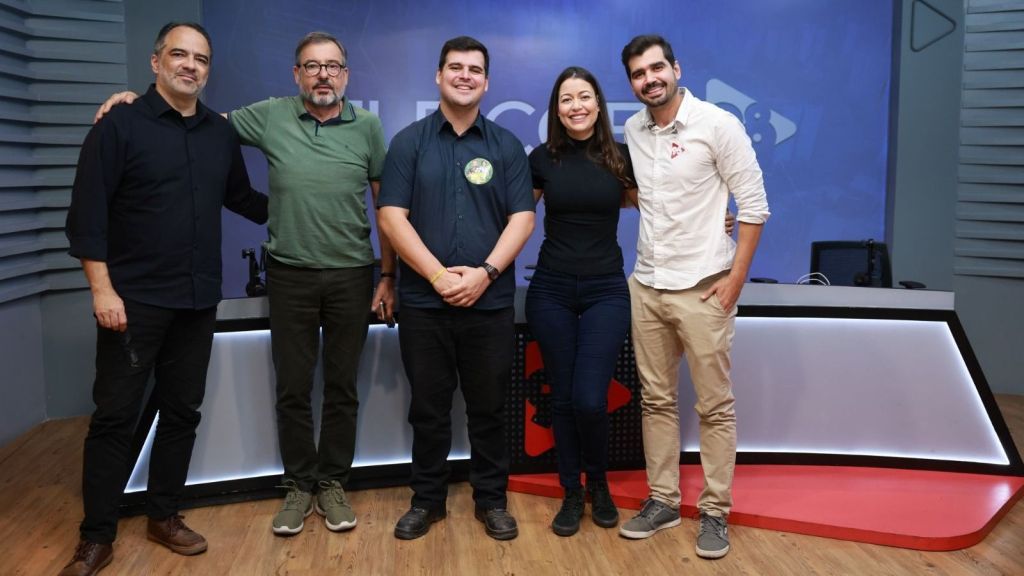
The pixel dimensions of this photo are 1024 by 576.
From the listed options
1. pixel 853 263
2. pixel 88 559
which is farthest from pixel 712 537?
pixel 853 263

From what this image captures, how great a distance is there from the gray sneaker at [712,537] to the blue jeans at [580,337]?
490 mm

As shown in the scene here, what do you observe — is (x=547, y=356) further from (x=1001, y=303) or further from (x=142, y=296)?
(x=1001, y=303)

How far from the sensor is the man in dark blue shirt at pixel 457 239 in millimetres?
2992

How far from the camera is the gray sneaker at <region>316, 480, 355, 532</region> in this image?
10.7 feet

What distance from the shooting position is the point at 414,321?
308 centimetres

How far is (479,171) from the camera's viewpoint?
304 cm

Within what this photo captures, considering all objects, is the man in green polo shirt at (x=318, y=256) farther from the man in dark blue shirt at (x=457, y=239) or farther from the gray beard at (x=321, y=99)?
the man in dark blue shirt at (x=457, y=239)

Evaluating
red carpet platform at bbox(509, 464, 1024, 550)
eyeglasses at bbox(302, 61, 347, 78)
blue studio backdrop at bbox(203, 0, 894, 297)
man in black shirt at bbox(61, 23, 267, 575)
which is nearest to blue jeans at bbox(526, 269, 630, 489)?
red carpet platform at bbox(509, 464, 1024, 550)

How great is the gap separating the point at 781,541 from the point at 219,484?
233 cm

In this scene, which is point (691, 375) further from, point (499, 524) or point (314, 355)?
point (314, 355)

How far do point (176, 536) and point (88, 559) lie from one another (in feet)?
1.03

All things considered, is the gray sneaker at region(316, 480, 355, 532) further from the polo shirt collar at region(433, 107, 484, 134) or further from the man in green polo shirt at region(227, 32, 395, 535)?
the polo shirt collar at region(433, 107, 484, 134)

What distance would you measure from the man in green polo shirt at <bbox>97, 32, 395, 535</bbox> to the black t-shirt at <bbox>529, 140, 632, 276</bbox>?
2.29ft

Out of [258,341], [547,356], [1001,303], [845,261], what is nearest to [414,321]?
[547,356]
